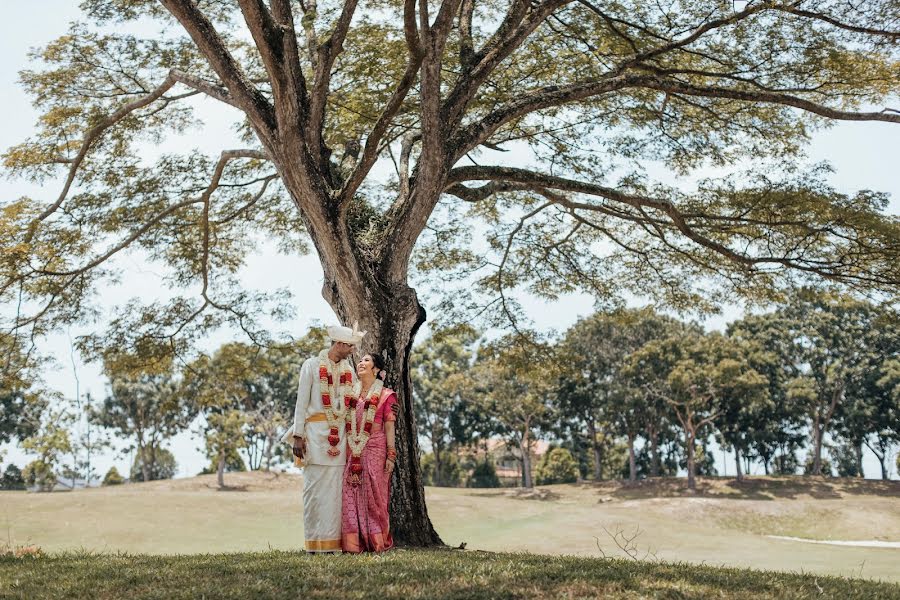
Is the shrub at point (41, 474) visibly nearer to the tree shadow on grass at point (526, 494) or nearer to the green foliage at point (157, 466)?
the green foliage at point (157, 466)

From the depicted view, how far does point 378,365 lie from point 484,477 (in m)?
39.9

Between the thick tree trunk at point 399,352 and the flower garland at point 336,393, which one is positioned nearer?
the flower garland at point 336,393

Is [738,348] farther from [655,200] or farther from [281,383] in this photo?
[655,200]

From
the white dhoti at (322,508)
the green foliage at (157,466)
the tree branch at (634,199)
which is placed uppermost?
the tree branch at (634,199)

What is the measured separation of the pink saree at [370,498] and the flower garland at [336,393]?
8.1 inches

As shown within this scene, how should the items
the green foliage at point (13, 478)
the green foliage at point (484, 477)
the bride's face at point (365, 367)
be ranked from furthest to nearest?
the green foliage at point (484, 477)
the green foliage at point (13, 478)
the bride's face at point (365, 367)

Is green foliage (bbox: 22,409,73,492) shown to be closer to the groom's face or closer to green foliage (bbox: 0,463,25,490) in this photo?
green foliage (bbox: 0,463,25,490)

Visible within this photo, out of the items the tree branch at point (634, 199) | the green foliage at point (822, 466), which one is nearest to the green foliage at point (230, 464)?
the tree branch at point (634, 199)

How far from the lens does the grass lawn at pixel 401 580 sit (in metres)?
5.04

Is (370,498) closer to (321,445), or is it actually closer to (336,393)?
(321,445)

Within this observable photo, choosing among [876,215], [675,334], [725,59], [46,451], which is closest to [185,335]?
[725,59]

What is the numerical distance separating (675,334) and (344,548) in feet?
129

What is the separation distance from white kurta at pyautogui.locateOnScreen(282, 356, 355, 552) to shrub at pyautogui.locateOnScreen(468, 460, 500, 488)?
40.8 m

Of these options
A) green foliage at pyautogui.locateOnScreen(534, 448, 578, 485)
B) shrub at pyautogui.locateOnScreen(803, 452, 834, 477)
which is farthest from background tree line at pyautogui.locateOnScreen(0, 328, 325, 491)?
shrub at pyautogui.locateOnScreen(803, 452, 834, 477)
